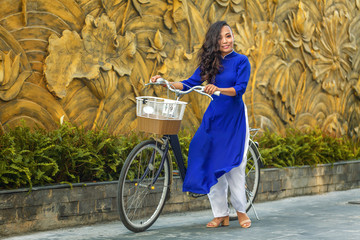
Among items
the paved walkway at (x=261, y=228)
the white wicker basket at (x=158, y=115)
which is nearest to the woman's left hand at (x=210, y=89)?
the white wicker basket at (x=158, y=115)

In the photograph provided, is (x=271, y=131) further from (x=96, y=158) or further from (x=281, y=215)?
(x=96, y=158)

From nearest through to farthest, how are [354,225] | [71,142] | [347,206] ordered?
1. [354,225]
2. [71,142]
3. [347,206]

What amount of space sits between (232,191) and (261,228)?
1.54 ft

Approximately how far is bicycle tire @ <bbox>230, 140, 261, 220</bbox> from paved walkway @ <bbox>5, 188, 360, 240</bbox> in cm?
20

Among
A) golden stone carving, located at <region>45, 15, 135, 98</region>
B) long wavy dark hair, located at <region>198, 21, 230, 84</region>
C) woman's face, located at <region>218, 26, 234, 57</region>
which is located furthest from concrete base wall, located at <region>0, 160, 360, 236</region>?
woman's face, located at <region>218, 26, 234, 57</region>

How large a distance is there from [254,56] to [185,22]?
1.91 meters

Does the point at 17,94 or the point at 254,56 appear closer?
the point at 17,94

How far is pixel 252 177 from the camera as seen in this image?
714 centimetres

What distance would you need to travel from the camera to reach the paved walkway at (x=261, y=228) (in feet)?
18.2

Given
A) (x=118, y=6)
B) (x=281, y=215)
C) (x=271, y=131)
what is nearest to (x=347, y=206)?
(x=281, y=215)

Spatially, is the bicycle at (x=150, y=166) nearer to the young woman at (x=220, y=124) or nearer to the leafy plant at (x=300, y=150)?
the young woman at (x=220, y=124)

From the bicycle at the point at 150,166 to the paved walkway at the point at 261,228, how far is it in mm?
193

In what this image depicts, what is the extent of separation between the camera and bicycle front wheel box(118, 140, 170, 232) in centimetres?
569

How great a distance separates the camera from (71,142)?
6629 millimetres
